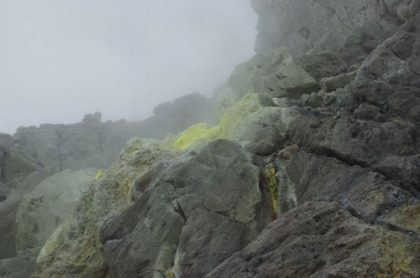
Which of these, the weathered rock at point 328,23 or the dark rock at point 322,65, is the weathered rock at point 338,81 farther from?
the weathered rock at point 328,23

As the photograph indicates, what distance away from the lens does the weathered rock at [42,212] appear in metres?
35.2

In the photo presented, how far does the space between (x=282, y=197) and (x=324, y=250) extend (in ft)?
20.2

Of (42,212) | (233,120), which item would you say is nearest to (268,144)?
(233,120)

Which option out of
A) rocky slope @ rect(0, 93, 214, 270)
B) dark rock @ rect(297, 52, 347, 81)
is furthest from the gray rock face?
dark rock @ rect(297, 52, 347, 81)

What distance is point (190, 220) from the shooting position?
58.2 ft

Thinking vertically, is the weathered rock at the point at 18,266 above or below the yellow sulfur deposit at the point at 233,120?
below

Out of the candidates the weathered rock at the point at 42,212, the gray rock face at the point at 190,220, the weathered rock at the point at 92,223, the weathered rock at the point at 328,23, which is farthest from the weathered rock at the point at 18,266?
the weathered rock at the point at 328,23

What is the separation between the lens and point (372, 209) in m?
11.4

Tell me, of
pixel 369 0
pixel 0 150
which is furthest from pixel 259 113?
pixel 0 150

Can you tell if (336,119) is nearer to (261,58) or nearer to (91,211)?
(91,211)

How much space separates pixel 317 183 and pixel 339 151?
1.70 meters

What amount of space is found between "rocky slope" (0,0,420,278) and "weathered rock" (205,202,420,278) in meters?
0.04

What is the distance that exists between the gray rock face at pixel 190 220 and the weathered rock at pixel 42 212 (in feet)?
54.5

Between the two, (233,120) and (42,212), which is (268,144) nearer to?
(233,120)
